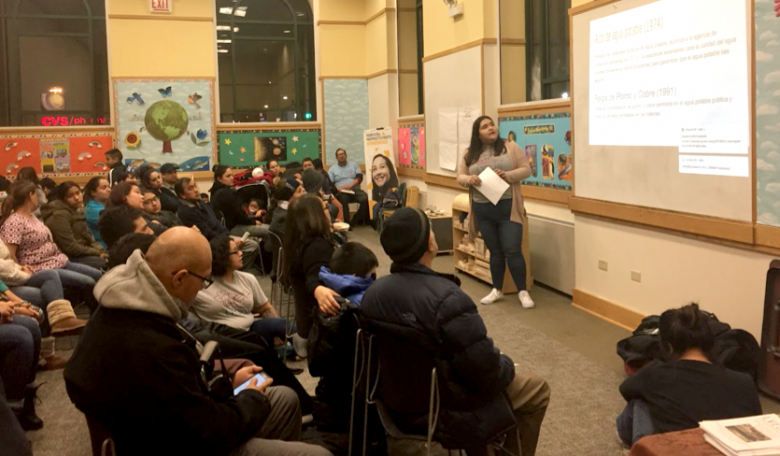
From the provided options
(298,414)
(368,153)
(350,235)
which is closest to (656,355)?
(298,414)

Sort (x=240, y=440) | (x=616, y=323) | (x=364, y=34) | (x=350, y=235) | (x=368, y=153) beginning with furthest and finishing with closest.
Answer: (x=364, y=34) → (x=368, y=153) → (x=350, y=235) → (x=616, y=323) → (x=240, y=440)

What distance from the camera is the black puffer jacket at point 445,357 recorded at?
2555mm

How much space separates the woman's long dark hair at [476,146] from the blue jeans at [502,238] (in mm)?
399

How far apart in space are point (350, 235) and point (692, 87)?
21.4ft

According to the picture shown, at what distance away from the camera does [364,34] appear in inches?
494

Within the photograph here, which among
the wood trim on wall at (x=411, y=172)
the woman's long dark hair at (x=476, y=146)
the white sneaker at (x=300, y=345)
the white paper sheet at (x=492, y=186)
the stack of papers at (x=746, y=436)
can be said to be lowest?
the white sneaker at (x=300, y=345)

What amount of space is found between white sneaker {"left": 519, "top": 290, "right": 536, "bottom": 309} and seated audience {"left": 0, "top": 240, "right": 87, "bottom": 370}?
3426 mm

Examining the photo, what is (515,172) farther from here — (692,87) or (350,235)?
(350,235)

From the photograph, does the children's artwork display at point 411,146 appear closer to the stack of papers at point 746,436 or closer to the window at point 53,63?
the window at point 53,63

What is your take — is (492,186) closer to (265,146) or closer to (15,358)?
(15,358)

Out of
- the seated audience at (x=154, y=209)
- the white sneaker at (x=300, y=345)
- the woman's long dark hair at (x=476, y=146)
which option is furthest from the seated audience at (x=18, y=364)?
the woman's long dark hair at (x=476, y=146)

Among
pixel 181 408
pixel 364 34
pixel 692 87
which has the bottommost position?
pixel 181 408

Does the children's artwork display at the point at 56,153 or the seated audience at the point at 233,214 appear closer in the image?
the seated audience at the point at 233,214

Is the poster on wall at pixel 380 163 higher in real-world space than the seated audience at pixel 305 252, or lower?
higher
